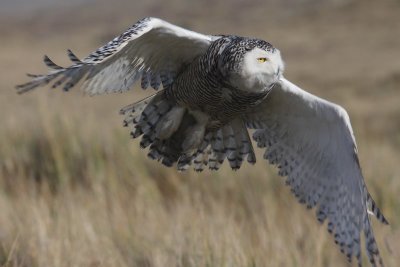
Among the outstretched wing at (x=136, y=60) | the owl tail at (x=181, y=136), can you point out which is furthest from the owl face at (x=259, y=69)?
the owl tail at (x=181, y=136)

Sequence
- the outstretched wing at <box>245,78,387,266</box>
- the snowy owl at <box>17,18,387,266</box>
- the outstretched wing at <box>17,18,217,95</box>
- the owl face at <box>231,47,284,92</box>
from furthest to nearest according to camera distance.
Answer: the outstretched wing at <box>245,78,387,266</box>, the snowy owl at <box>17,18,387,266</box>, the owl face at <box>231,47,284,92</box>, the outstretched wing at <box>17,18,217,95</box>

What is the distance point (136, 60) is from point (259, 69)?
0.70 m

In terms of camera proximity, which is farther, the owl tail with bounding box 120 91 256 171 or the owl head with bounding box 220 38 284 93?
the owl tail with bounding box 120 91 256 171

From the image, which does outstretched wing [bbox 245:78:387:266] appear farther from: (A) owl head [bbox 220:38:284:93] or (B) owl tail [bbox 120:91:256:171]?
(A) owl head [bbox 220:38:284:93]

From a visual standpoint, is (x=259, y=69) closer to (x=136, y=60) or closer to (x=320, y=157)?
(x=136, y=60)

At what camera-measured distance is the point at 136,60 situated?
3605mm

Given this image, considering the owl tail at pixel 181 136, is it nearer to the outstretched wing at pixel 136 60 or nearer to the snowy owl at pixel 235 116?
the snowy owl at pixel 235 116

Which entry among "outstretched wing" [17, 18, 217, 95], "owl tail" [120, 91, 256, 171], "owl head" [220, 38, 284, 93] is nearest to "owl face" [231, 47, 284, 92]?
"owl head" [220, 38, 284, 93]

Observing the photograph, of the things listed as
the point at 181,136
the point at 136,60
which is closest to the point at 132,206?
the point at 181,136

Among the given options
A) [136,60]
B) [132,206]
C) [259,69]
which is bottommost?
[132,206]

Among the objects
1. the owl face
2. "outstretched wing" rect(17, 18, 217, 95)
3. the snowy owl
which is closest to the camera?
"outstretched wing" rect(17, 18, 217, 95)

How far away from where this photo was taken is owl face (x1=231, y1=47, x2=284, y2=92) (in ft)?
10.4

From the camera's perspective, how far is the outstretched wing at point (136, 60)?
3049 millimetres

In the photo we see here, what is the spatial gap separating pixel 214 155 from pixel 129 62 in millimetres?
733
